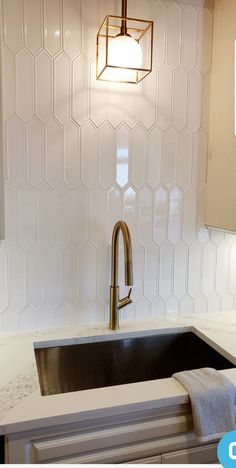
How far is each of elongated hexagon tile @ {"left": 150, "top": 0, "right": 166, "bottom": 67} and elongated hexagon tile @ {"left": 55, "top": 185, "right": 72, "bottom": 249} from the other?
629 mm

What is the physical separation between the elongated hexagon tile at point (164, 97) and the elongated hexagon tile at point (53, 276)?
2.18ft

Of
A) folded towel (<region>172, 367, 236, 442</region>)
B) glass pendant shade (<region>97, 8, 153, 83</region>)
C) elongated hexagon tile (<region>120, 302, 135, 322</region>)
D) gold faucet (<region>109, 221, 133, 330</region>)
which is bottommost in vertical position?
folded towel (<region>172, 367, 236, 442</region>)

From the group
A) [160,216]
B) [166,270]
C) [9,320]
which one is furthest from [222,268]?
[9,320]

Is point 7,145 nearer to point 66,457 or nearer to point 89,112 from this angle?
point 89,112

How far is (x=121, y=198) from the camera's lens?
1.44 meters

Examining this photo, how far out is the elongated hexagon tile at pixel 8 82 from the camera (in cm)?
125

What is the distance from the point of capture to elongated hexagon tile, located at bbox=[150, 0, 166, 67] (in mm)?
1396

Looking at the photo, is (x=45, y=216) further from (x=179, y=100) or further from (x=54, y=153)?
(x=179, y=100)

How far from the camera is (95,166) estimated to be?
4.57 ft

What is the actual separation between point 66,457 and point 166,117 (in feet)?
3.99

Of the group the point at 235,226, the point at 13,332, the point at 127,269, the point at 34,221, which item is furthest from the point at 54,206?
the point at 235,226

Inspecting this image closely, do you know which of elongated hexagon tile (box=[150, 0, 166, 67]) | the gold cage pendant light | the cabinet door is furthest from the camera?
elongated hexagon tile (box=[150, 0, 166, 67])

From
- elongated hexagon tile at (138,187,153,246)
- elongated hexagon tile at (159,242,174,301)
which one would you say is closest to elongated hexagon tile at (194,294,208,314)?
elongated hexagon tile at (159,242,174,301)

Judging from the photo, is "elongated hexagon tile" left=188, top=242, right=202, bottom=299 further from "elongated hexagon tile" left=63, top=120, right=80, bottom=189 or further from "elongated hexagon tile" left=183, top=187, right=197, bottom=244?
"elongated hexagon tile" left=63, top=120, right=80, bottom=189
